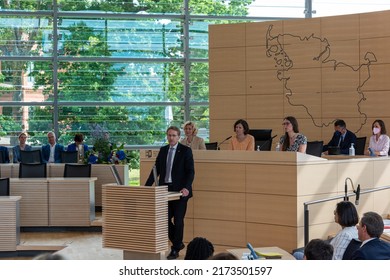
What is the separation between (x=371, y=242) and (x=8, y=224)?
654 centimetres

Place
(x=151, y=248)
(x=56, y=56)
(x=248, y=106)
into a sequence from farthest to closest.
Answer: (x=56, y=56) → (x=248, y=106) → (x=151, y=248)

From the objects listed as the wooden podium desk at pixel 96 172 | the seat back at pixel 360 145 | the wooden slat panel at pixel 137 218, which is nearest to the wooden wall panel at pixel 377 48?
the seat back at pixel 360 145

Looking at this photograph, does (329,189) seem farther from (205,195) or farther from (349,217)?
(349,217)

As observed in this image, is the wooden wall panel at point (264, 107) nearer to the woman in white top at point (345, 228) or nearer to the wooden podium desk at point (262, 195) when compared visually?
the wooden podium desk at point (262, 195)

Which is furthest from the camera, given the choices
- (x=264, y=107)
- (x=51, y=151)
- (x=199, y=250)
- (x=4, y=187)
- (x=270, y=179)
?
(x=264, y=107)

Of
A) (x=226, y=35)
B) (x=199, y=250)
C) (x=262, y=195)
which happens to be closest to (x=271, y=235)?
(x=262, y=195)

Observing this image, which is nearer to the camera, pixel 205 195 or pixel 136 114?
pixel 205 195

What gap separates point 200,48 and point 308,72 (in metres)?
3.37

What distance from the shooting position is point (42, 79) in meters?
17.2

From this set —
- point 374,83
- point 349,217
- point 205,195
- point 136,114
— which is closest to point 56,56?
point 136,114

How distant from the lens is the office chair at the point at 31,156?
14188 millimetres

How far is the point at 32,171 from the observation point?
497 inches

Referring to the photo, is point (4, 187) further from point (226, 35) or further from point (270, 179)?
point (226, 35)

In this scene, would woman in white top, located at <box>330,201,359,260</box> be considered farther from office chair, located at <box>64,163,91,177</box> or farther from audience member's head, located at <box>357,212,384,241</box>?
office chair, located at <box>64,163,91,177</box>
